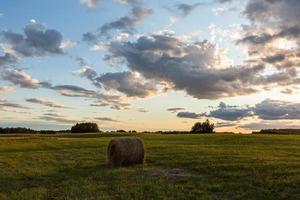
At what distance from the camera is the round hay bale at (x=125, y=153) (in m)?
30.5

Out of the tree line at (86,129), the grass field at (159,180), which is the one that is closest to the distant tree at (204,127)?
the tree line at (86,129)

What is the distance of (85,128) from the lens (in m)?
110

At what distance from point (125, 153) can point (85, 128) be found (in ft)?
265

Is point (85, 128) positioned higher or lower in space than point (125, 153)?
higher

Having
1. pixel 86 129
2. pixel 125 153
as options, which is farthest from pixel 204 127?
pixel 125 153

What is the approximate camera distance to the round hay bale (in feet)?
100

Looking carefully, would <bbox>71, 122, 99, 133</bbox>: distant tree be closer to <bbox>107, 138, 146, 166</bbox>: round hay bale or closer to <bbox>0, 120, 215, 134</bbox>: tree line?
<bbox>0, 120, 215, 134</bbox>: tree line

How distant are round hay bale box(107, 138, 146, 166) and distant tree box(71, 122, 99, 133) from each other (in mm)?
78730

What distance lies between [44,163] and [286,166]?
1614 centimetres

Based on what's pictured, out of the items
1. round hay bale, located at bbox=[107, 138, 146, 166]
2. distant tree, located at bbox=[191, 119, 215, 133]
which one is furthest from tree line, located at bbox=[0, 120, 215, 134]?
round hay bale, located at bbox=[107, 138, 146, 166]

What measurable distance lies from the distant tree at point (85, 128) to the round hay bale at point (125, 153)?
78.7m

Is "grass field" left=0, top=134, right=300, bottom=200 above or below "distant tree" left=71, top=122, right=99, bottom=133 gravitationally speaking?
below

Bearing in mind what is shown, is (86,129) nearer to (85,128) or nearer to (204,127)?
(85,128)

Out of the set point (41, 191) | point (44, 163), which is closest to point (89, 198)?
point (41, 191)
